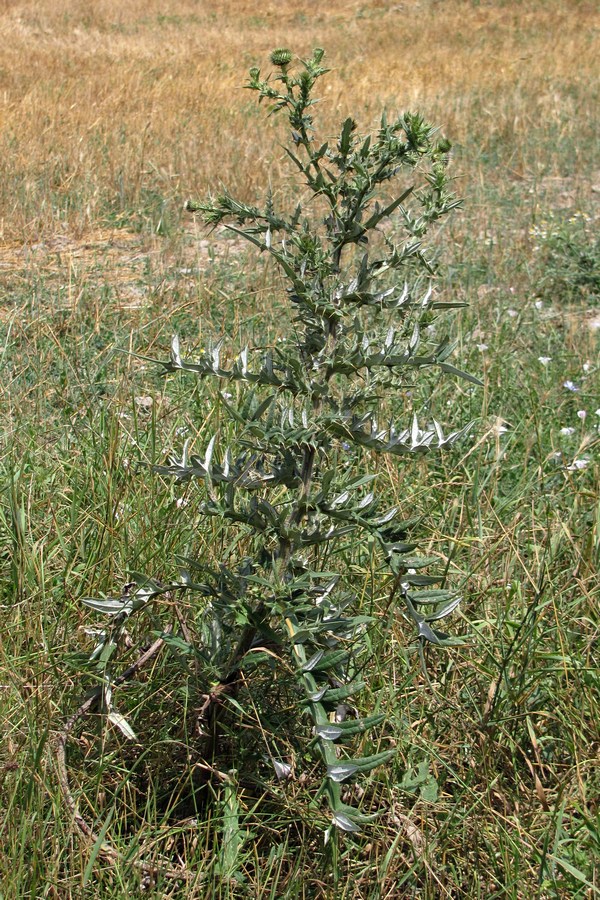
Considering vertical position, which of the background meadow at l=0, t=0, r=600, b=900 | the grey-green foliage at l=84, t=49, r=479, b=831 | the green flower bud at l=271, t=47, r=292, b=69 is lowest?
the background meadow at l=0, t=0, r=600, b=900

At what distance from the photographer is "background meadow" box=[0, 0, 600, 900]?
1.59 meters

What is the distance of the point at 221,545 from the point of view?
2.21 m

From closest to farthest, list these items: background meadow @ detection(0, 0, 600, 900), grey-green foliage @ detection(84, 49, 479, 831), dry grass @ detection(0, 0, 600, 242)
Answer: grey-green foliage @ detection(84, 49, 479, 831)
background meadow @ detection(0, 0, 600, 900)
dry grass @ detection(0, 0, 600, 242)

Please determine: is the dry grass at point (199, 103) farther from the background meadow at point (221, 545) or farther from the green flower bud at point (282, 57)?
the green flower bud at point (282, 57)

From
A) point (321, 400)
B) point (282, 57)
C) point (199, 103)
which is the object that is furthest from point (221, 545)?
point (199, 103)

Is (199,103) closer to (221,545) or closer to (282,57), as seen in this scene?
(221,545)

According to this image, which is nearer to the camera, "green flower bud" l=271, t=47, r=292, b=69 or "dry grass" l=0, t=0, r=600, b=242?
"green flower bud" l=271, t=47, r=292, b=69

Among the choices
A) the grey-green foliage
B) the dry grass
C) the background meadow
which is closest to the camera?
the grey-green foliage

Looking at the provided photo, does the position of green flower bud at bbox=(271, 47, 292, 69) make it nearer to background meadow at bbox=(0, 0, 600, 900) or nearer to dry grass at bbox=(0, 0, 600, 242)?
background meadow at bbox=(0, 0, 600, 900)

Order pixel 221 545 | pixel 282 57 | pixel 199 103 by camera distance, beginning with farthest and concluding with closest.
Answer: pixel 199 103, pixel 221 545, pixel 282 57

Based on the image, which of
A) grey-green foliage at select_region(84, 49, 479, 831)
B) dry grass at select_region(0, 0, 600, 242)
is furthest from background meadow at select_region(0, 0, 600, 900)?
grey-green foliage at select_region(84, 49, 479, 831)

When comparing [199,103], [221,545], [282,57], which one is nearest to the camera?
[282,57]

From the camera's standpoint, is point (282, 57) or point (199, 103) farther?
point (199, 103)

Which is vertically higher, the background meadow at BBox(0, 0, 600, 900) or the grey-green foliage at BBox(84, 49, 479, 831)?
the grey-green foliage at BBox(84, 49, 479, 831)
